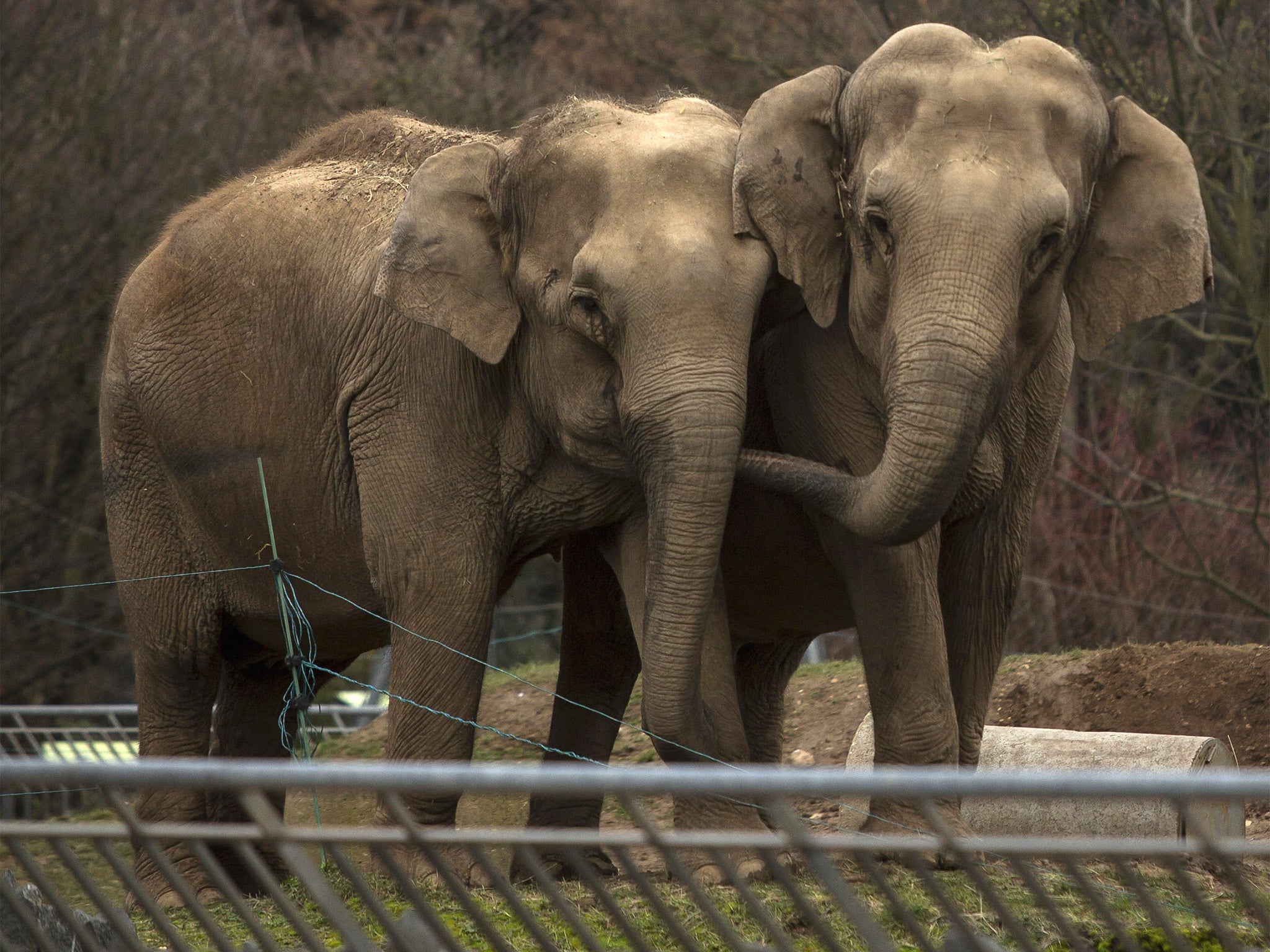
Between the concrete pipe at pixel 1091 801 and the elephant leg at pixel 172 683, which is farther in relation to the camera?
the elephant leg at pixel 172 683

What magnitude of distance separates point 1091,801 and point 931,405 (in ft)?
7.45

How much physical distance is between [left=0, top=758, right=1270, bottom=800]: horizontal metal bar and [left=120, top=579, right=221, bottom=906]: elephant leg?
428 cm

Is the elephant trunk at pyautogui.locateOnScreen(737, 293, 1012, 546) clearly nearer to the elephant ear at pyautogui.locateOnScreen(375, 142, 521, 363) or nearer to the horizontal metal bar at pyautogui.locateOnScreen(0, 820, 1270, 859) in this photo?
the elephant ear at pyautogui.locateOnScreen(375, 142, 521, 363)

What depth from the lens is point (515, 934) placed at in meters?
5.87

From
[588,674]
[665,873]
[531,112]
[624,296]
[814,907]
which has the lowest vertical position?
[665,873]

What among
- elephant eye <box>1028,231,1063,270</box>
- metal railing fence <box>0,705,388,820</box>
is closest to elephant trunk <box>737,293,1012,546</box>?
elephant eye <box>1028,231,1063,270</box>

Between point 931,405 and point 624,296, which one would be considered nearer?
point 931,405

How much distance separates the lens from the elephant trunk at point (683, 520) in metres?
5.82

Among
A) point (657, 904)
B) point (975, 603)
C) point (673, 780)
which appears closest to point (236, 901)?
point (657, 904)

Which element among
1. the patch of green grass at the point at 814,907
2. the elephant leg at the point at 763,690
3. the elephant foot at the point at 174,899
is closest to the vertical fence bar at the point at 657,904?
the patch of green grass at the point at 814,907

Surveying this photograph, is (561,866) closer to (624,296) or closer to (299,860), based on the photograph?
(624,296)

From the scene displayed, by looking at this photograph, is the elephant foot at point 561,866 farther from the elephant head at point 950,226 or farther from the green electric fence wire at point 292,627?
the elephant head at point 950,226

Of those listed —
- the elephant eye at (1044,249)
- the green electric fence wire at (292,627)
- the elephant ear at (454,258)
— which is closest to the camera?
the elephant eye at (1044,249)

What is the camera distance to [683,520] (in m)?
5.88
